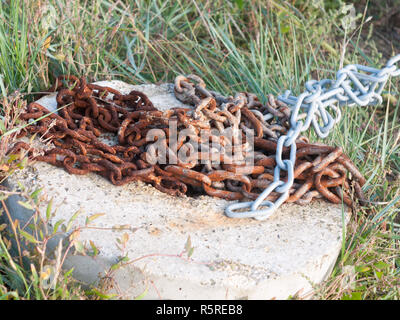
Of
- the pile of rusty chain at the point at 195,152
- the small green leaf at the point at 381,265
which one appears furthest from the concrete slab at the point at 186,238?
the small green leaf at the point at 381,265

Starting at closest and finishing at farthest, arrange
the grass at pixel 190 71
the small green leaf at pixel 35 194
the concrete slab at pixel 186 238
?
the concrete slab at pixel 186 238, the small green leaf at pixel 35 194, the grass at pixel 190 71

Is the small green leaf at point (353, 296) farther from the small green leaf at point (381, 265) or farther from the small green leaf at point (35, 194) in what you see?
the small green leaf at point (35, 194)

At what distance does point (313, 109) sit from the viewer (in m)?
2.66

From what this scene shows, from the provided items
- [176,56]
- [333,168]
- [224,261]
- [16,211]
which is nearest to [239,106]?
[333,168]

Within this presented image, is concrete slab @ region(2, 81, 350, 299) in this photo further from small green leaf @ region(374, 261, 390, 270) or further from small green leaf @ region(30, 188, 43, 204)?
small green leaf @ region(374, 261, 390, 270)

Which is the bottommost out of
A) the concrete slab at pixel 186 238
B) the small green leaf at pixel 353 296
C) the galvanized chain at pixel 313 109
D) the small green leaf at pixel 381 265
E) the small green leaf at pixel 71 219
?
the small green leaf at pixel 353 296

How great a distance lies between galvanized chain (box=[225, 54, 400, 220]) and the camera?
2365 mm

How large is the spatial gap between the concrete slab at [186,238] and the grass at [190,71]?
0.38 ft

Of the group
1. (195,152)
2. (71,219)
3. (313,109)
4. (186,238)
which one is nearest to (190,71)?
(313,109)

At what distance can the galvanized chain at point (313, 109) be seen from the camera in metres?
2.37

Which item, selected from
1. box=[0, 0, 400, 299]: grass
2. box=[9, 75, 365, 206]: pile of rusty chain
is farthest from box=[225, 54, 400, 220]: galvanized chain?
box=[0, 0, 400, 299]: grass

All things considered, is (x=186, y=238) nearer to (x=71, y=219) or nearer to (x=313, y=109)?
(x=71, y=219)

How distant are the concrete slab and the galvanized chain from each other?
0.08 meters

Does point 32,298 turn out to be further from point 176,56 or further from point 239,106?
point 176,56
